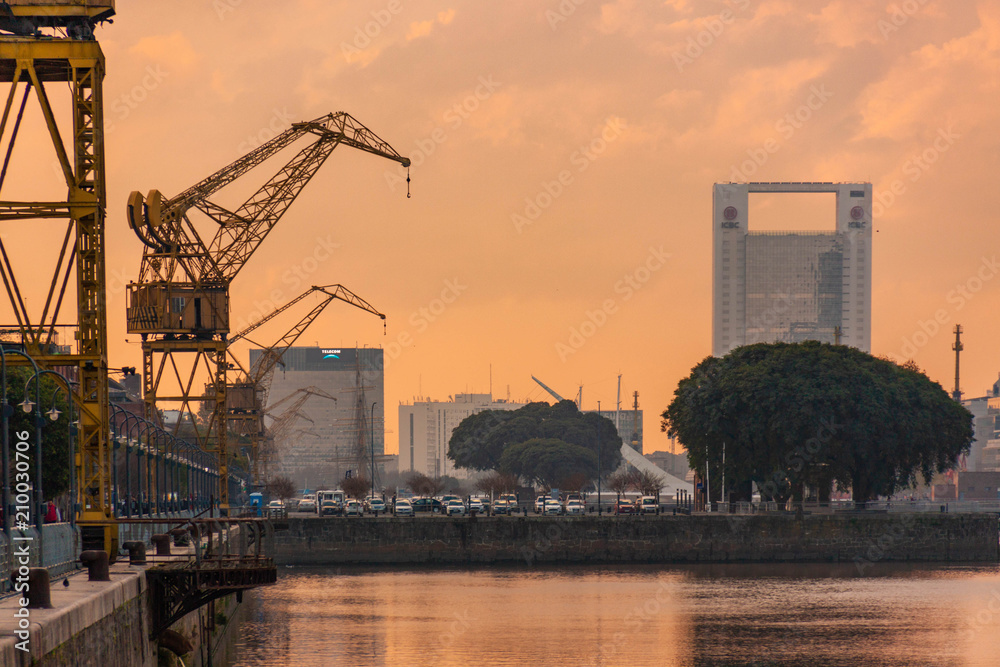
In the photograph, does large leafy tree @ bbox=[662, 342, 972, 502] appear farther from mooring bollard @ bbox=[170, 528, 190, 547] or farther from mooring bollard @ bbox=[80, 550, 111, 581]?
mooring bollard @ bbox=[80, 550, 111, 581]

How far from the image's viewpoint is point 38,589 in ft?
95.8

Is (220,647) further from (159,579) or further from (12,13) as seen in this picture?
(12,13)

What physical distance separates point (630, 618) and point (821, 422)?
53.0 meters

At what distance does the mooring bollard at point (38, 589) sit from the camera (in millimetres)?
29094

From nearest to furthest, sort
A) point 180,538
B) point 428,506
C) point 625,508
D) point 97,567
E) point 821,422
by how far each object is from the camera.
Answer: point 97,567 → point 180,538 → point 821,422 → point 625,508 → point 428,506

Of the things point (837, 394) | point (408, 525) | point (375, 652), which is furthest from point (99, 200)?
point (837, 394)

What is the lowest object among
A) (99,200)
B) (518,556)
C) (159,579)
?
(518,556)

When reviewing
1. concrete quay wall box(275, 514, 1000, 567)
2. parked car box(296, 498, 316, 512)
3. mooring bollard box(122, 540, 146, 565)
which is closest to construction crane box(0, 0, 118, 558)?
mooring bollard box(122, 540, 146, 565)

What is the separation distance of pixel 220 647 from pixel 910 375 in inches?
3641

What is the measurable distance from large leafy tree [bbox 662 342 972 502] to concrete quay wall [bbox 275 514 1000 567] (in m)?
9.08

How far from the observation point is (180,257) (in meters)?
101

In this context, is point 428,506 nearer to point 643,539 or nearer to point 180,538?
point 643,539

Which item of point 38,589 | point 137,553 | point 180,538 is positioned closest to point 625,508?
point 180,538

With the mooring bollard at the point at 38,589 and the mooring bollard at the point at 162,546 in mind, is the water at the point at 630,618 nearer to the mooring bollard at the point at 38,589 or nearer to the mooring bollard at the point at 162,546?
the mooring bollard at the point at 162,546
